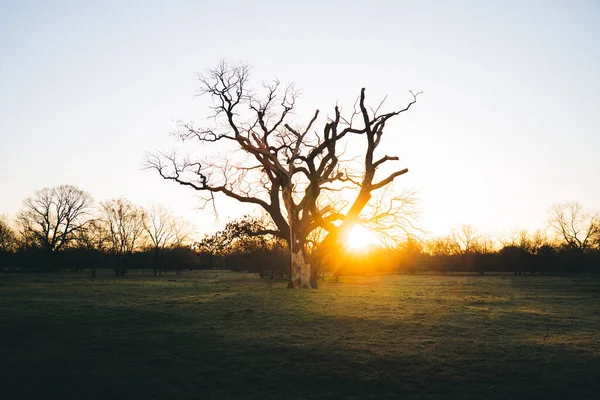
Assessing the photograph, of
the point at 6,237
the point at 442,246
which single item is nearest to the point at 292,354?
the point at 6,237

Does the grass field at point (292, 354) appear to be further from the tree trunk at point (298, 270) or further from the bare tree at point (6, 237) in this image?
the bare tree at point (6, 237)

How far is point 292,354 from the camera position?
1022 cm

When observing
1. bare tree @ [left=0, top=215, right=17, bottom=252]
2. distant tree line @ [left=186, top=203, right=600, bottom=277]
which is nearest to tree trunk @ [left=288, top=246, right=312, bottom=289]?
distant tree line @ [left=186, top=203, right=600, bottom=277]

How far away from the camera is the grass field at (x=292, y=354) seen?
26.5 feet

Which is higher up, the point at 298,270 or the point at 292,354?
the point at 298,270

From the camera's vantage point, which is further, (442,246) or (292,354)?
(442,246)

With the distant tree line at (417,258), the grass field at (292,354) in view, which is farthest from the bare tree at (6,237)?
the grass field at (292,354)

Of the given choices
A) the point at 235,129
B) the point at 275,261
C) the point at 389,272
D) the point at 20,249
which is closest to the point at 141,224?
the point at 20,249

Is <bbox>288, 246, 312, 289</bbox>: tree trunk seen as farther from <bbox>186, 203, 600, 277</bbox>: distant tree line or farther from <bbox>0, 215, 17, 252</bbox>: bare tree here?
<bbox>0, 215, 17, 252</bbox>: bare tree

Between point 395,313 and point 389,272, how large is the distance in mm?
78622

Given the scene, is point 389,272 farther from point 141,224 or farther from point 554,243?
point 141,224

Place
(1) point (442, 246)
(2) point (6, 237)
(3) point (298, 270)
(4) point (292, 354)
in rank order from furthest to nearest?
(1) point (442, 246), (2) point (6, 237), (3) point (298, 270), (4) point (292, 354)

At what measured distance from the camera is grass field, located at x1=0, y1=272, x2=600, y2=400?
809 cm

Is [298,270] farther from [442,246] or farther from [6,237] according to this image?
[442,246]
